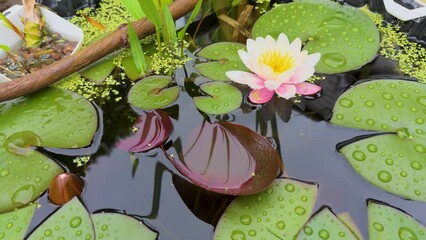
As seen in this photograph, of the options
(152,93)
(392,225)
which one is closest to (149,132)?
(152,93)

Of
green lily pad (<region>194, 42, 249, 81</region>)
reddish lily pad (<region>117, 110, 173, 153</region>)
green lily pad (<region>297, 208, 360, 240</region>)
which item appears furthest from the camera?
green lily pad (<region>194, 42, 249, 81</region>)

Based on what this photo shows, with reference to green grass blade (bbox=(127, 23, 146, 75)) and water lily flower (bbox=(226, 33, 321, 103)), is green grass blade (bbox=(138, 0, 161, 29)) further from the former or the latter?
water lily flower (bbox=(226, 33, 321, 103))

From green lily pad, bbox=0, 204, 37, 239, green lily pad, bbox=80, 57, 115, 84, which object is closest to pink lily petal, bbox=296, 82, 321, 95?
green lily pad, bbox=80, 57, 115, 84

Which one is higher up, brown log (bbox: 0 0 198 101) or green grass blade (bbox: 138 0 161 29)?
green grass blade (bbox: 138 0 161 29)

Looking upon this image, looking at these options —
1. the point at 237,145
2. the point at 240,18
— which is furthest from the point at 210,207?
the point at 240,18

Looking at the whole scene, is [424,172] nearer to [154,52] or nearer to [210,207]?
[210,207]

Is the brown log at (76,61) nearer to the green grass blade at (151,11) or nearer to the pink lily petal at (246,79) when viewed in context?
the green grass blade at (151,11)
